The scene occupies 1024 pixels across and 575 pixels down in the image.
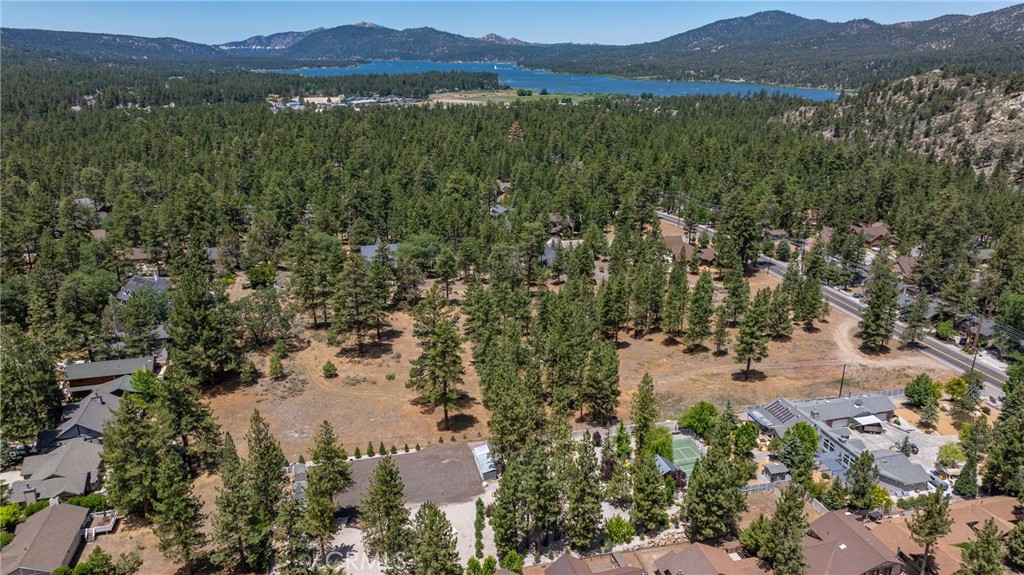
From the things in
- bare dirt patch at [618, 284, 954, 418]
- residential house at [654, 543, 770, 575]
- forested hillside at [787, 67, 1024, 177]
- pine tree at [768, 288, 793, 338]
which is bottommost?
bare dirt patch at [618, 284, 954, 418]

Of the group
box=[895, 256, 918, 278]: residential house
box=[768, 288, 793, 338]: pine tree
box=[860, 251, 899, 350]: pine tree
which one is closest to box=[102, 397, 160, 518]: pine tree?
box=[768, 288, 793, 338]: pine tree

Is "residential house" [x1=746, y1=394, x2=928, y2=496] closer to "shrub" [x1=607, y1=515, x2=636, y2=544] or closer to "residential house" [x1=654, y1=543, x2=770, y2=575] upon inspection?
"residential house" [x1=654, y1=543, x2=770, y2=575]

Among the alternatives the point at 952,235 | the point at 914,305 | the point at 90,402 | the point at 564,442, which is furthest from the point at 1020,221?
the point at 90,402

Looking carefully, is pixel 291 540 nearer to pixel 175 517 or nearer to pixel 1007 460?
pixel 175 517

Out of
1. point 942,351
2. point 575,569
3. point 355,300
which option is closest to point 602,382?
point 575,569

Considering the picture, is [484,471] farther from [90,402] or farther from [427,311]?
[90,402]

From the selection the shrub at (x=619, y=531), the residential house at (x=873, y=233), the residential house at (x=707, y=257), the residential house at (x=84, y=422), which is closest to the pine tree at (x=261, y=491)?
the residential house at (x=84, y=422)
